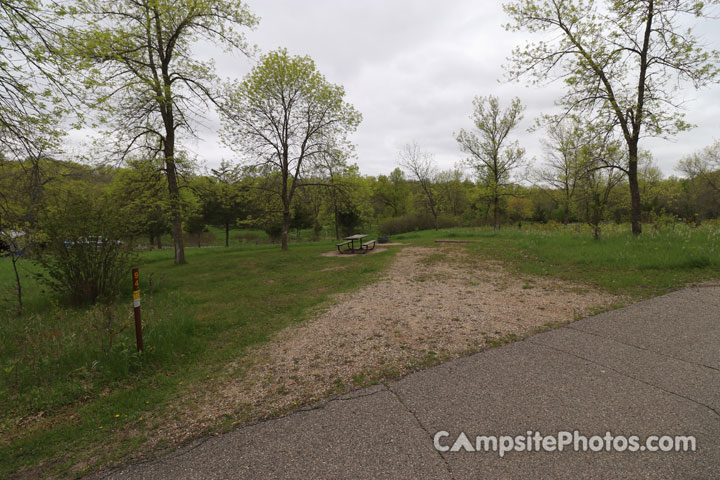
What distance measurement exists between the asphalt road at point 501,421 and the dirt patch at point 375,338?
0.96ft

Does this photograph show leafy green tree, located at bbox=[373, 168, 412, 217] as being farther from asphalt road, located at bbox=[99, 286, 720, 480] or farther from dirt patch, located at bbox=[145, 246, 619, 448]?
asphalt road, located at bbox=[99, 286, 720, 480]

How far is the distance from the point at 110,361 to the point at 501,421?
4.30m

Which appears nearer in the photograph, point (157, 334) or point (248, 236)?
point (157, 334)

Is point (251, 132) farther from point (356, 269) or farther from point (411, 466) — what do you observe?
point (411, 466)

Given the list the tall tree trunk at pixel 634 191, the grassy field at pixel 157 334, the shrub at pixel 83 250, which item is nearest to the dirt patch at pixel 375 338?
the grassy field at pixel 157 334

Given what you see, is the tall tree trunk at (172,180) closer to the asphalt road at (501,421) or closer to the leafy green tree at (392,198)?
the asphalt road at (501,421)

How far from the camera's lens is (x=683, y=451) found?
6.36 feet

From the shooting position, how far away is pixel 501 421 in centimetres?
Answer: 230

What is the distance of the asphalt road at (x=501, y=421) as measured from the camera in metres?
1.90

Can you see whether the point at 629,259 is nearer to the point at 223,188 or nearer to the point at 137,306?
the point at 137,306

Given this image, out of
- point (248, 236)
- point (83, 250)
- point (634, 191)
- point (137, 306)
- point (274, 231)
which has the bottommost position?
point (248, 236)

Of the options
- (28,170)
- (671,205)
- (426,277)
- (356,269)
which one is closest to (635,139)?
(426,277)

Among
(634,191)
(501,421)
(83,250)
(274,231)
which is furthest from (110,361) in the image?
(274,231)

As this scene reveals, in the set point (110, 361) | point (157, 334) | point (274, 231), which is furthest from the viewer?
point (274, 231)
